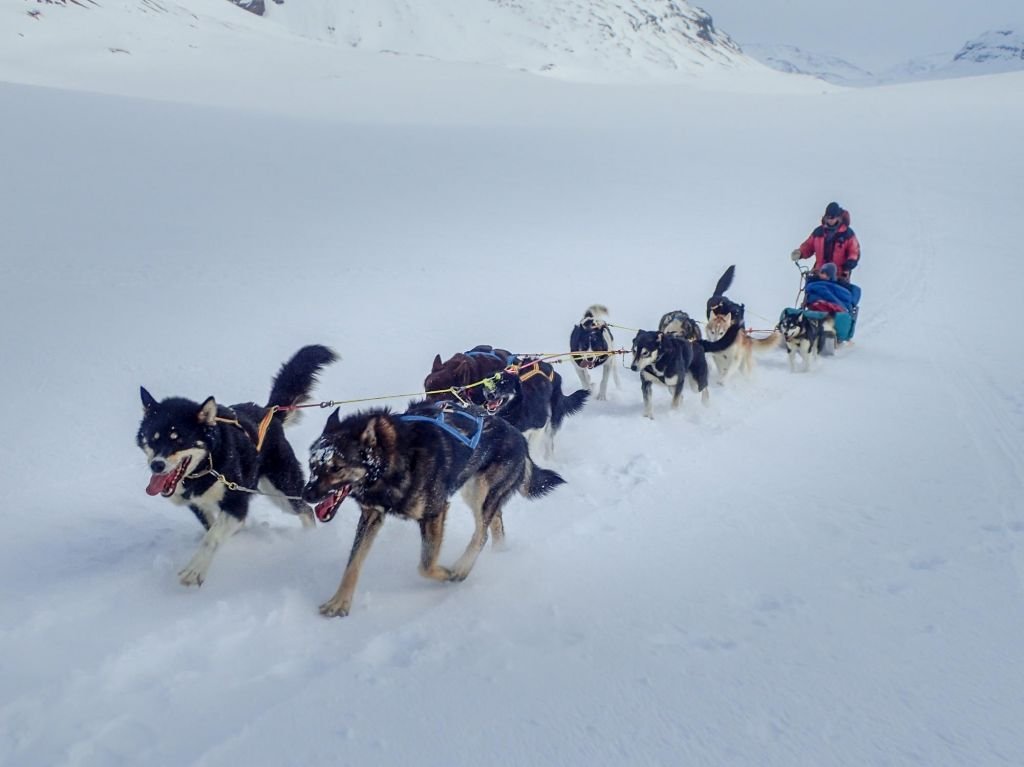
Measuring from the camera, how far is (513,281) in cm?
922

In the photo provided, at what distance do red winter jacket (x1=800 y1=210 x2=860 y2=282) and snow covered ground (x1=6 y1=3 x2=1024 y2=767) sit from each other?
982mm

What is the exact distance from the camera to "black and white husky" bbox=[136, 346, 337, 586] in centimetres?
291

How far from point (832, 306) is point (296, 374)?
5.83 m

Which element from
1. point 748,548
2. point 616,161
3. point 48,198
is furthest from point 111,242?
point 616,161

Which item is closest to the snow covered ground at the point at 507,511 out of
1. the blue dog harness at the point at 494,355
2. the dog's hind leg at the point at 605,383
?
the dog's hind leg at the point at 605,383

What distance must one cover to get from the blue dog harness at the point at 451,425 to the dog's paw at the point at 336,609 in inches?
30.3

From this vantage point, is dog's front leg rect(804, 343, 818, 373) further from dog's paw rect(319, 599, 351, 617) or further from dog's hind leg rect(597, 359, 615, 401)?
dog's paw rect(319, 599, 351, 617)

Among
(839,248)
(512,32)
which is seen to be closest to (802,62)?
(512,32)

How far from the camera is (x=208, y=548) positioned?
302 cm

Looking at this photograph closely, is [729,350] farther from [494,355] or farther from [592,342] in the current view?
[494,355]

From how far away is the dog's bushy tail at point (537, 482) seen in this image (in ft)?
11.6

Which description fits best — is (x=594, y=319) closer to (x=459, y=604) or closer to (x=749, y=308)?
(x=459, y=604)

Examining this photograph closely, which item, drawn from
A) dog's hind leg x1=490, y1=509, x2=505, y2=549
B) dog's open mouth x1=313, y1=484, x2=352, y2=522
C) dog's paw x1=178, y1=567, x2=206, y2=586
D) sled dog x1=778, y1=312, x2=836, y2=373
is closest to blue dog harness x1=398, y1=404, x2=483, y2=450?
dog's open mouth x1=313, y1=484, x2=352, y2=522

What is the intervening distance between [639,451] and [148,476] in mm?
3082
